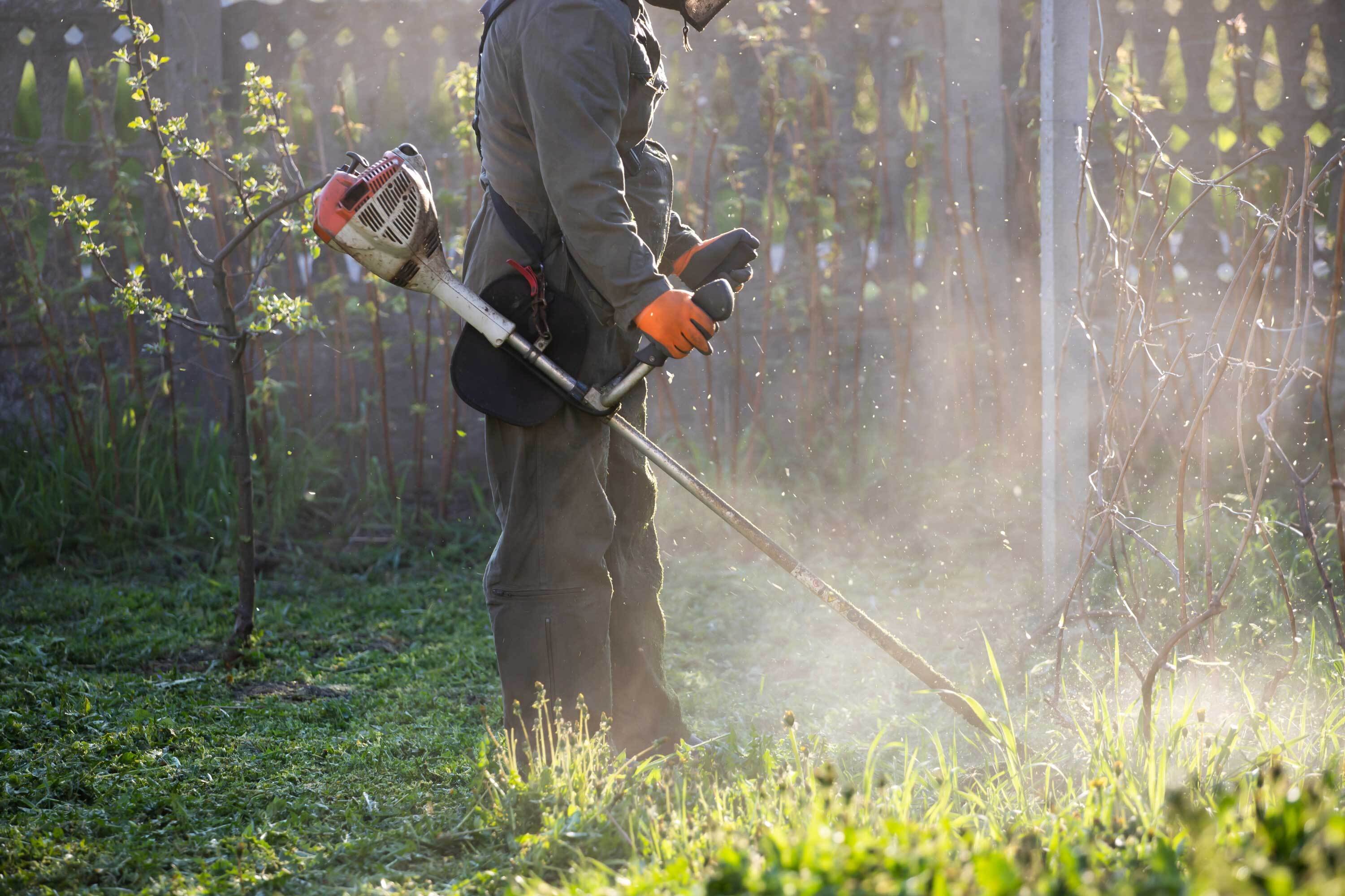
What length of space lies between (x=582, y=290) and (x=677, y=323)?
34 cm

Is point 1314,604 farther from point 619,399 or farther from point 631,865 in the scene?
point 631,865

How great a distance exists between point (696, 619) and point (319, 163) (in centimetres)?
279

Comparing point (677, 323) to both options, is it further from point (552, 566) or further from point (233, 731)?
point (233, 731)

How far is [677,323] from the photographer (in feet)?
7.03

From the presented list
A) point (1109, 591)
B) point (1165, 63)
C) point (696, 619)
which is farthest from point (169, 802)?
point (1165, 63)

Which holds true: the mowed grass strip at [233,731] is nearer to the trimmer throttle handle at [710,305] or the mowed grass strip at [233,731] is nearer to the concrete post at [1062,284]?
the trimmer throttle handle at [710,305]

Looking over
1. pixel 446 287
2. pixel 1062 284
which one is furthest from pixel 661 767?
pixel 1062 284

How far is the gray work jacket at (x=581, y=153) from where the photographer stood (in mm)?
2166

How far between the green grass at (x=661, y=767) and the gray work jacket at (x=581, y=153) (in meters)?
0.90

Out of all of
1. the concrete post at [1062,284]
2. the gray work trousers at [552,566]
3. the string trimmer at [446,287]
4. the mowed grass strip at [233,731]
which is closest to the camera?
the mowed grass strip at [233,731]

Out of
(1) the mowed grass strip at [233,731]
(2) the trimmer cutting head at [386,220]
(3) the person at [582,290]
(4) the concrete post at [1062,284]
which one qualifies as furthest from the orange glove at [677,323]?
(4) the concrete post at [1062,284]

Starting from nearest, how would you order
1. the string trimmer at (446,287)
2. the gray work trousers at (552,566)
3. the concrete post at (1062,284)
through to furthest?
the string trimmer at (446,287) → the gray work trousers at (552,566) → the concrete post at (1062,284)

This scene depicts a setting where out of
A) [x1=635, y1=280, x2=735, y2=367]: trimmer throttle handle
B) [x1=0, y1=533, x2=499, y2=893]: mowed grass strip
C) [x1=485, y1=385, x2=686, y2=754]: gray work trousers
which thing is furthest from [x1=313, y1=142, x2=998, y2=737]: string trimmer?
[x1=0, y1=533, x2=499, y2=893]: mowed grass strip

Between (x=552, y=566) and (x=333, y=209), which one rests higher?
(x=333, y=209)
